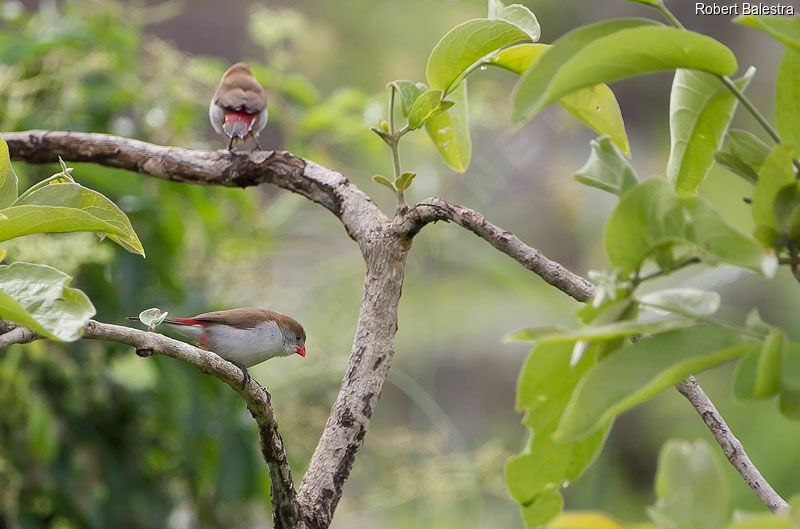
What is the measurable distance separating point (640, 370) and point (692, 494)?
0.21ft

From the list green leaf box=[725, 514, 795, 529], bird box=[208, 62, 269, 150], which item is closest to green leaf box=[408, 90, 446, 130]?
green leaf box=[725, 514, 795, 529]

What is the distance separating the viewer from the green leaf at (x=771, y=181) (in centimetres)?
44

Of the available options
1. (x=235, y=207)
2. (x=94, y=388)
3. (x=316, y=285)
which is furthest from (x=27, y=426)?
(x=316, y=285)

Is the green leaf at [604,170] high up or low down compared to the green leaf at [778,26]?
down

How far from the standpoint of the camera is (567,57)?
1.64 feet

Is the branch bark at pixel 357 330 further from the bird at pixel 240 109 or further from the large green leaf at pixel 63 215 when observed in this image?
the bird at pixel 240 109

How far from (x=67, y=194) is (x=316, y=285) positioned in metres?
1.84

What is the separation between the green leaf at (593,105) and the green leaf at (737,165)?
15 centimetres

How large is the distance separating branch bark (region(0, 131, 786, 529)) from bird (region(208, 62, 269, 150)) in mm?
403

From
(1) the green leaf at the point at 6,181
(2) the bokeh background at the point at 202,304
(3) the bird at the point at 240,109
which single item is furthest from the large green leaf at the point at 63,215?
(2) the bokeh background at the point at 202,304

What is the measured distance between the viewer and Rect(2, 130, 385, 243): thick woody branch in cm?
96

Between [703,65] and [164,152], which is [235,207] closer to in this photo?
[164,152]

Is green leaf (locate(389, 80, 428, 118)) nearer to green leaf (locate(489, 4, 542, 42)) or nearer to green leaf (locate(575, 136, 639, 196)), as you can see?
green leaf (locate(489, 4, 542, 42))

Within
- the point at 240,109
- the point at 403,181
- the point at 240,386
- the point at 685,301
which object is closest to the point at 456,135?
the point at 403,181
